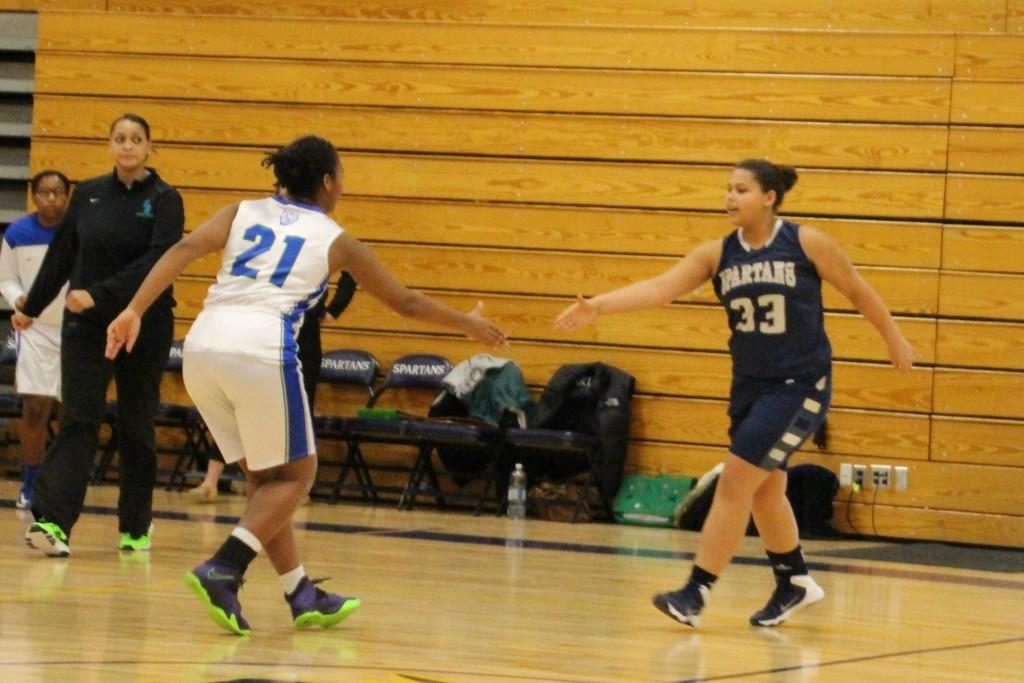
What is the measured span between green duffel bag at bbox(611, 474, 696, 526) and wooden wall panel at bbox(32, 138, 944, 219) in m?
1.66

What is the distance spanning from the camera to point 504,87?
10.4 m

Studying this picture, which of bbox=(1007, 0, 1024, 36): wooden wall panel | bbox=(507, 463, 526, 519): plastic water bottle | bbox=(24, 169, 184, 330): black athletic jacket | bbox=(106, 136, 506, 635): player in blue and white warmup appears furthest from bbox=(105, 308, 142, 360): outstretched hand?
bbox=(1007, 0, 1024, 36): wooden wall panel

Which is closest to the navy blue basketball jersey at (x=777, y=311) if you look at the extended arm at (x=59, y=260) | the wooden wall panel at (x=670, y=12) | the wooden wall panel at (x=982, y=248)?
the extended arm at (x=59, y=260)

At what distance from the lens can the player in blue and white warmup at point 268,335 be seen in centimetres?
447

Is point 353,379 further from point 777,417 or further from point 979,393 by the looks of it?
point 777,417

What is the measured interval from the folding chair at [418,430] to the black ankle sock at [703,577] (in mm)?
4543

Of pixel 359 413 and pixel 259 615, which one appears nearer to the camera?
pixel 259 615

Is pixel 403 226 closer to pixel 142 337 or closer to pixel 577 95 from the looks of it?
pixel 577 95

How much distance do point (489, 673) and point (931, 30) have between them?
685 centimetres

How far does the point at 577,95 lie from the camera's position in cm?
1029

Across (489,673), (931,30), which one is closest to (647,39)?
(931,30)

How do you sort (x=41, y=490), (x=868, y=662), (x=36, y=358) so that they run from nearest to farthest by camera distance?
(x=868, y=662)
(x=41, y=490)
(x=36, y=358)

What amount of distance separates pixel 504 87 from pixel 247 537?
20.6 ft

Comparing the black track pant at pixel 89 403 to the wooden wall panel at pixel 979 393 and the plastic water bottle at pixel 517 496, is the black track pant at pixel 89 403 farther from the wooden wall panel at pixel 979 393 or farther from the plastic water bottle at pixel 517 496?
the wooden wall panel at pixel 979 393
